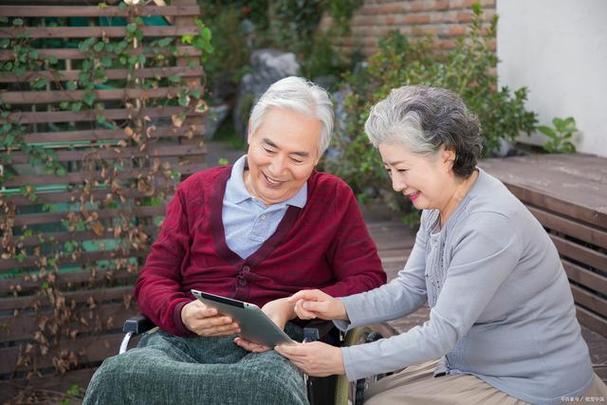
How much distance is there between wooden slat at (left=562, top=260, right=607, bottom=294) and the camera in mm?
3828

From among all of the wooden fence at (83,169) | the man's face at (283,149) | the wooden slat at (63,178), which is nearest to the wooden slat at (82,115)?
the wooden fence at (83,169)

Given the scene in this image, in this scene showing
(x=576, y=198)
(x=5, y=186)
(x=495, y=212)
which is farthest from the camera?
(x=5, y=186)

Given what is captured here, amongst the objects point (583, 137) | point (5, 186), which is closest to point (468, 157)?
point (5, 186)

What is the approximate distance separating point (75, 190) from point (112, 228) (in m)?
0.25

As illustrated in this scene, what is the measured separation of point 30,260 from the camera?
A: 4305 millimetres

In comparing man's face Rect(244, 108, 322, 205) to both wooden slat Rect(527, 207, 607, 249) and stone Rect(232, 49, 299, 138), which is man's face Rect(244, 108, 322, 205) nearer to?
wooden slat Rect(527, 207, 607, 249)

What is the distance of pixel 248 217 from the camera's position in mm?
3043

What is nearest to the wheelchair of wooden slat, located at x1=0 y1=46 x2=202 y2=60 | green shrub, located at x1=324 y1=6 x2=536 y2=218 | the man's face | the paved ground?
the man's face

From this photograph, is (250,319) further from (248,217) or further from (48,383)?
(48,383)

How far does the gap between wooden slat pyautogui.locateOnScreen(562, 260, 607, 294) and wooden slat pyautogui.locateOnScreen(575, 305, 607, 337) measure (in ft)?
0.40

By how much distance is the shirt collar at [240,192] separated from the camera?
303 cm

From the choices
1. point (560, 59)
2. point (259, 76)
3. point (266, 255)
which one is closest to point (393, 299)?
point (266, 255)

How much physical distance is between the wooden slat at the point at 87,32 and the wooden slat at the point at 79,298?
121 cm

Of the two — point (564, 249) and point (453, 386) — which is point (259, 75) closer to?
point (564, 249)
